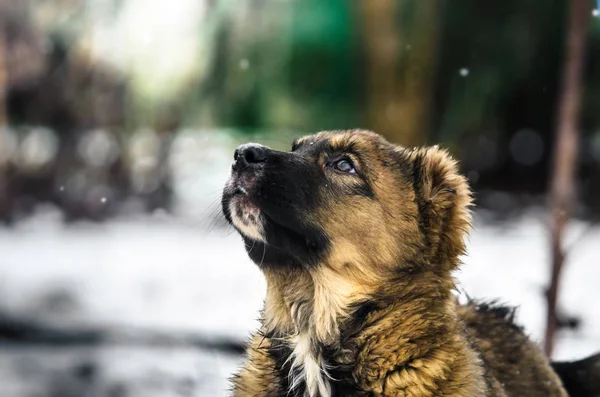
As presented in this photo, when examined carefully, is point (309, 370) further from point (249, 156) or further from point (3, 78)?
point (3, 78)

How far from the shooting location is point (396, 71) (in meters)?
10.4

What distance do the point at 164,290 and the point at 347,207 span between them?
785 centimetres

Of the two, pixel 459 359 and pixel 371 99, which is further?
pixel 371 99

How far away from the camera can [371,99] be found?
10.2 metres

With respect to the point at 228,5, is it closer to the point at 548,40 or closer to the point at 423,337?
the point at 548,40

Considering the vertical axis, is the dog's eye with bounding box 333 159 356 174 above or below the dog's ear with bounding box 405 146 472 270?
above

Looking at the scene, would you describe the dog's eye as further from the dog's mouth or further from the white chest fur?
the white chest fur

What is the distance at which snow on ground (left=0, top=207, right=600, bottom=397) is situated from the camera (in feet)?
26.3

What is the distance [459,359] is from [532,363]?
1.11 metres

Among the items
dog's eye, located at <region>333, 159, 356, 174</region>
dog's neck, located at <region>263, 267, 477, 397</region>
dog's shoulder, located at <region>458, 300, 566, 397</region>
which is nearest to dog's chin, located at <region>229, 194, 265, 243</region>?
dog's neck, located at <region>263, 267, 477, 397</region>

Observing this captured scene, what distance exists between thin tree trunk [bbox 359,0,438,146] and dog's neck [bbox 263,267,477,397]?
5567mm

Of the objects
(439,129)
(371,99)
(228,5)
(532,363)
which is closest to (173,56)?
(228,5)

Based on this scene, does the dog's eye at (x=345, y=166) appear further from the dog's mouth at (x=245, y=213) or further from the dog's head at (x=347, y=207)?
the dog's mouth at (x=245, y=213)

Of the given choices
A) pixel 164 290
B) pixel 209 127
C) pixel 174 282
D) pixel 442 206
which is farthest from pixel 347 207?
pixel 209 127
